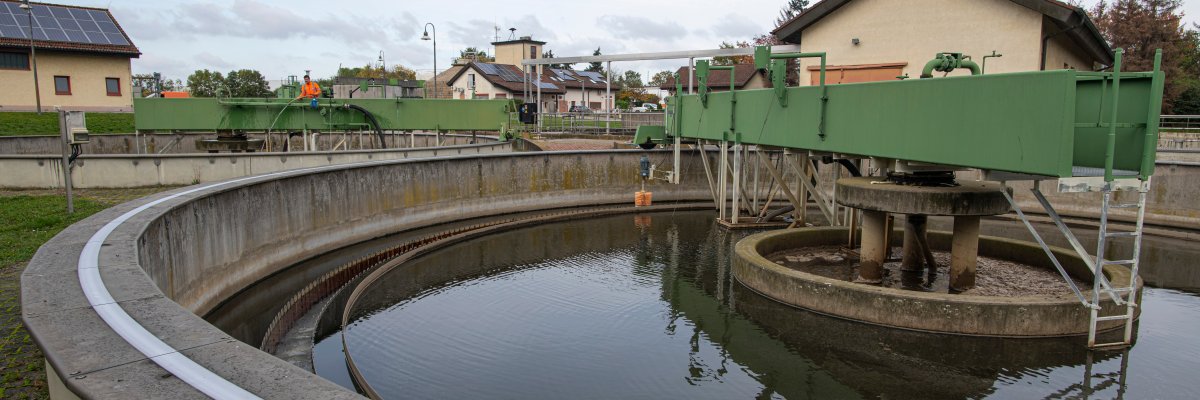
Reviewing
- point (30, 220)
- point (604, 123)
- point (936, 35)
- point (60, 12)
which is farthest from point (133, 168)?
point (60, 12)

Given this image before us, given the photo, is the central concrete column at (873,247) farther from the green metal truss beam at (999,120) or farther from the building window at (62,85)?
the building window at (62,85)

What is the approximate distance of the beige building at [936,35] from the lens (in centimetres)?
1786

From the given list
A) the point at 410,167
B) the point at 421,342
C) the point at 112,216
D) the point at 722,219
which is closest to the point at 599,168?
the point at 722,219

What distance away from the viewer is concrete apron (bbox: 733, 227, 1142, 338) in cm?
986

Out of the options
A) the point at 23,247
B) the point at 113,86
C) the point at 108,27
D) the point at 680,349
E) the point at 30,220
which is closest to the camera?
the point at 23,247

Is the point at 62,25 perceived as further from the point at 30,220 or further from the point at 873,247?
the point at 873,247

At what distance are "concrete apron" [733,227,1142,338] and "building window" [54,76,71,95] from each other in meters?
43.7

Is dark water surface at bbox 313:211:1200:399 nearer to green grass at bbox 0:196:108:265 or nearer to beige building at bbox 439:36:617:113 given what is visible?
green grass at bbox 0:196:108:265

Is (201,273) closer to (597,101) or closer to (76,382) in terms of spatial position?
(76,382)

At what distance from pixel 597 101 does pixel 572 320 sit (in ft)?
233

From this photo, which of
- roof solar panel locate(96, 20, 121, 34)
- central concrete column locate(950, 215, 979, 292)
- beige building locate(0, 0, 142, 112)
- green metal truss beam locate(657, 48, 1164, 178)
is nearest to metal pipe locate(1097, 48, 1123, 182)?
green metal truss beam locate(657, 48, 1164, 178)

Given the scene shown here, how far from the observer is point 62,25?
4209 centimetres

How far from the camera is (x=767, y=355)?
32.0 ft

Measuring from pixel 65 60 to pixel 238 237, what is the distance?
38265 mm
